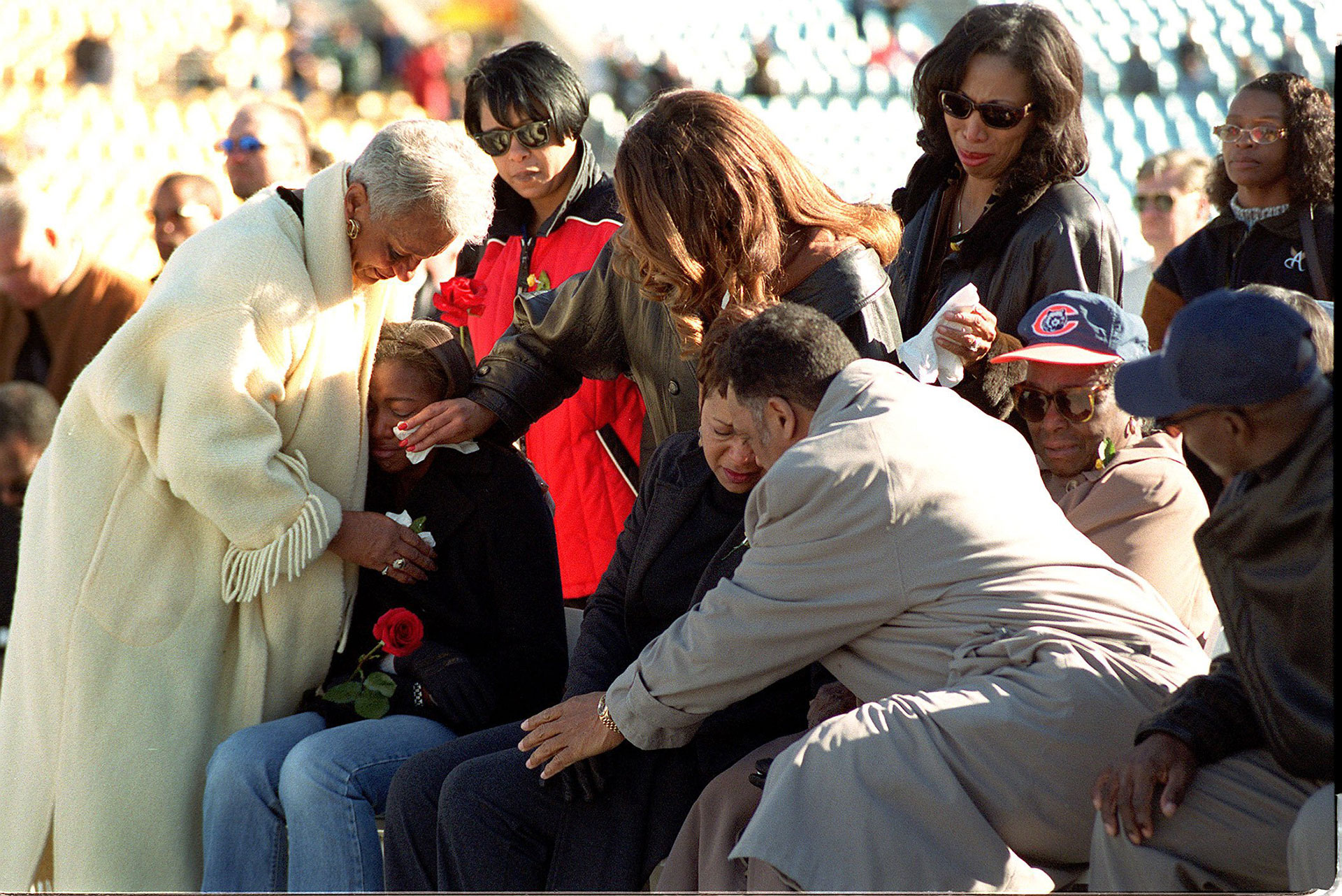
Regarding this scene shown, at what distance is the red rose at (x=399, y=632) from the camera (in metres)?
2.84

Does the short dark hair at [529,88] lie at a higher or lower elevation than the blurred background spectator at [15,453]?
higher

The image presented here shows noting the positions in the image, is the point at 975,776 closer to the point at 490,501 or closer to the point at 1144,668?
the point at 1144,668

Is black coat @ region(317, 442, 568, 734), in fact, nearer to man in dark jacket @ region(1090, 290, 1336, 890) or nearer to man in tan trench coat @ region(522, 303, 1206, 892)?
man in tan trench coat @ region(522, 303, 1206, 892)

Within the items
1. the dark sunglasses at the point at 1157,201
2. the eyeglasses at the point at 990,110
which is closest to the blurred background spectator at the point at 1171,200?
the dark sunglasses at the point at 1157,201

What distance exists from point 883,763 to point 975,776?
0.13m

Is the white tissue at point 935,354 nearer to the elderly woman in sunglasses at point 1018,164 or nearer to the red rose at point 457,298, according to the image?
the elderly woman in sunglasses at point 1018,164

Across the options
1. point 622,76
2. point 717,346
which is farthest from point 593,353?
point 622,76

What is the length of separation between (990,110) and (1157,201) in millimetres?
1972

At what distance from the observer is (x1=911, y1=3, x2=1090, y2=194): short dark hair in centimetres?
305

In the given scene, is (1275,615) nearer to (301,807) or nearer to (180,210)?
(301,807)

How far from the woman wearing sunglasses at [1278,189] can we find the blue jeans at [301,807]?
83.3 inches

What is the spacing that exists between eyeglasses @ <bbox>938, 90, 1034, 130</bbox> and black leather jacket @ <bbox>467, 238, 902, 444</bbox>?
43 cm

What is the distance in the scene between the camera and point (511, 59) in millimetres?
3494

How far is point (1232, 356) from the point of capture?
1931 mm
